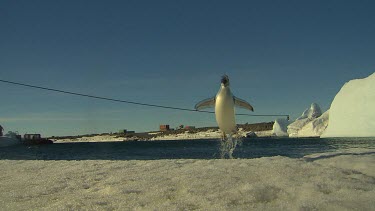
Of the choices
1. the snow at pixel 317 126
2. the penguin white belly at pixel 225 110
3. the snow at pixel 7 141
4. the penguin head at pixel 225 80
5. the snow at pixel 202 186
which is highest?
the snow at pixel 7 141

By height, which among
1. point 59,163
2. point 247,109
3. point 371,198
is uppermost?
point 247,109

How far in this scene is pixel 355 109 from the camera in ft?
221

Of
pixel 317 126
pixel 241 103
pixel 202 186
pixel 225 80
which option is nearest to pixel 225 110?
pixel 225 80

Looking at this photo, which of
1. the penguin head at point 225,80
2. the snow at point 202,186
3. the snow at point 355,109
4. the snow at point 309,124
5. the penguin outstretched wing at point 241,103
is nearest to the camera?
the snow at point 202,186

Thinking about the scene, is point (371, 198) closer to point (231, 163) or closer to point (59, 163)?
point (231, 163)

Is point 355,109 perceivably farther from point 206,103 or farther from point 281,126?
point 206,103

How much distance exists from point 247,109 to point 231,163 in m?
4.62

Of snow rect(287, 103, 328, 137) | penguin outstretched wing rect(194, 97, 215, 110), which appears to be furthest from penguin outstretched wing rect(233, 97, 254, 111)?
snow rect(287, 103, 328, 137)

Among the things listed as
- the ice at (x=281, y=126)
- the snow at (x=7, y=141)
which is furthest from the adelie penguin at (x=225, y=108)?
the snow at (x=7, y=141)

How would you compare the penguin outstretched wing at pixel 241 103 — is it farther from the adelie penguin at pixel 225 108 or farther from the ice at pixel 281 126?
the ice at pixel 281 126

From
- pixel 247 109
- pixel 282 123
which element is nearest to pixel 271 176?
pixel 247 109

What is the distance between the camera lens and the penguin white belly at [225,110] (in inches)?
481

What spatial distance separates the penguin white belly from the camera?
40.1 ft

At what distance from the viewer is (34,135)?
479 ft
